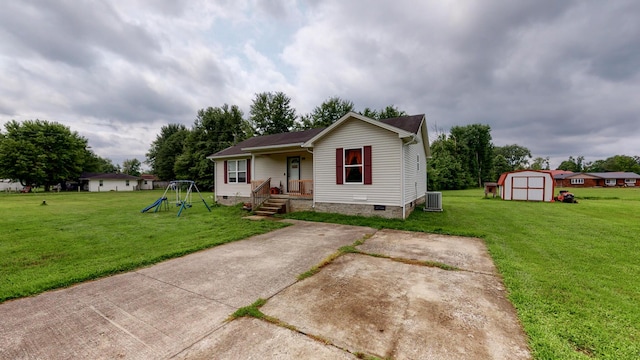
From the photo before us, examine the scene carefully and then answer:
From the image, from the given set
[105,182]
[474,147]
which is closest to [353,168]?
[474,147]

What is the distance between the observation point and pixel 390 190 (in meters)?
9.01

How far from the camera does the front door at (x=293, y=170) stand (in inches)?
492

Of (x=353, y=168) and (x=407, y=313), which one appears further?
(x=353, y=168)

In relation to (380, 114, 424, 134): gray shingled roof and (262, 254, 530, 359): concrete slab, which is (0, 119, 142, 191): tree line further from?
(262, 254, 530, 359): concrete slab

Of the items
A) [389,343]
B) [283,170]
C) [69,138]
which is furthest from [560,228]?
[69,138]

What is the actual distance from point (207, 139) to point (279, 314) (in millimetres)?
38569

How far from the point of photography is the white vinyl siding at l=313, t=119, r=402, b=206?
350 inches

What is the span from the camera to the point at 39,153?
35000 mm

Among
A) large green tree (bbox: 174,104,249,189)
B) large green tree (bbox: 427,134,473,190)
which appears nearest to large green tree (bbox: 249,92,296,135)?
large green tree (bbox: 174,104,249,189)

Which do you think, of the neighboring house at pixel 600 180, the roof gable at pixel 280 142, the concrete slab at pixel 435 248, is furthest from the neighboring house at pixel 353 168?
the neighboring house at pixel 600 180

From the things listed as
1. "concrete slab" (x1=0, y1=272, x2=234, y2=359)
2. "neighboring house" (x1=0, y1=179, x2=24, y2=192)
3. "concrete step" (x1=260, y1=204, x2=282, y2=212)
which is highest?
"neighboring house" (x1=0, y1=179, x2=24, y2=192)

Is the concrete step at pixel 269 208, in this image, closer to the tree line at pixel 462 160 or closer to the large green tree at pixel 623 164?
the tree line at pixel 462 160

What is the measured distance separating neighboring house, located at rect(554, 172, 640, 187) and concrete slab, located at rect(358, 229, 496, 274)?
209 feet

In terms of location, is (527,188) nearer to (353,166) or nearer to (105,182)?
(353,166)
